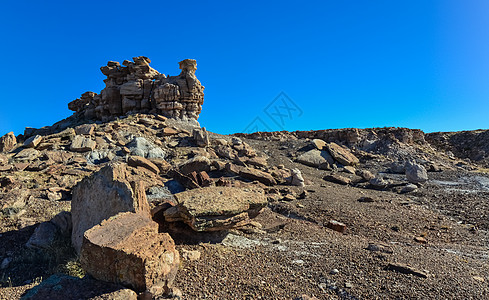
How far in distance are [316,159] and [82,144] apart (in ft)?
39.6

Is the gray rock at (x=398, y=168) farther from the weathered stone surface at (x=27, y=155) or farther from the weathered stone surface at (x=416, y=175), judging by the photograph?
the weathered stone surface at (x=27, y=155)

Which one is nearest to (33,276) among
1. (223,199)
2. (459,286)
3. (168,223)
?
(168,223)

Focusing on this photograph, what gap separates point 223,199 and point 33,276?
130 inches

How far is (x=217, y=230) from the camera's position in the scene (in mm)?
5188

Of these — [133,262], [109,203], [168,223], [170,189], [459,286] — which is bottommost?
[459,286]

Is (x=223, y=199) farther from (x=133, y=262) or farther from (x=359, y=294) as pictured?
(x=359, y=294)

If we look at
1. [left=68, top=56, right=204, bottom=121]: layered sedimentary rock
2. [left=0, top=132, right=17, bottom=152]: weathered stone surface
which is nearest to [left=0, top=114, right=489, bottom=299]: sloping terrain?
[left=0, top=132, right=17, bottom=152]: weathered stone surface

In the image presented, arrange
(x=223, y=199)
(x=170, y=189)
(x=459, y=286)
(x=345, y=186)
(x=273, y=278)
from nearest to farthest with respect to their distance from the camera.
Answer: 1. (x=459, y=286)
2. (x=273, y=278)
3. (x=223, y=199)
4. (x=170, y=189)
5. (x=345, y=186)

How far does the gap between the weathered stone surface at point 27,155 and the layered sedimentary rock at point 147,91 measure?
10.2 m

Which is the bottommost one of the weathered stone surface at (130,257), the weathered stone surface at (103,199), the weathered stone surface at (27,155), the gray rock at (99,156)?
the weathered stone surface at (130,257)

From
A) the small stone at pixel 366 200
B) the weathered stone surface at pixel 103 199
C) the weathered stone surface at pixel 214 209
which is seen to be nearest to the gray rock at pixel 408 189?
the small stone at pixel 366 200

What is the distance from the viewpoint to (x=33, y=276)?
172 inches

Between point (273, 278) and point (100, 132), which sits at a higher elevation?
point (100, 132)

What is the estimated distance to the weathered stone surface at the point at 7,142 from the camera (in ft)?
41.4
